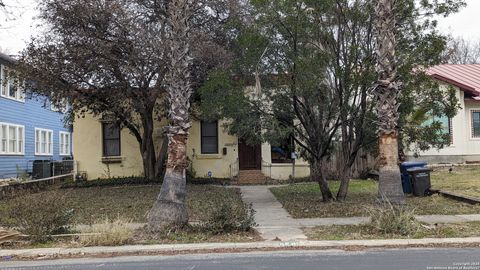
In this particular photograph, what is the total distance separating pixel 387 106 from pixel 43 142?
90.5 ft

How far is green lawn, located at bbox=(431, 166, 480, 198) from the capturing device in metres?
16.1

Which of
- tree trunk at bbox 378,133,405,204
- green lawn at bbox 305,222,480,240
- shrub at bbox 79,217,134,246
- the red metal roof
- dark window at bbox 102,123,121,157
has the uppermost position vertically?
the red metal roof

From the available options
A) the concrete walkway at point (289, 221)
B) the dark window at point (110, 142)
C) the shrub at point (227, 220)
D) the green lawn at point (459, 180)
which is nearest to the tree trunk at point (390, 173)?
the concrete walkway at point (289, 221)

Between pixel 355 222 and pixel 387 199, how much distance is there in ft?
4.33

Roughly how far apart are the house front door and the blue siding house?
9143 millimetres

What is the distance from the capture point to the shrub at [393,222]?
973 cm

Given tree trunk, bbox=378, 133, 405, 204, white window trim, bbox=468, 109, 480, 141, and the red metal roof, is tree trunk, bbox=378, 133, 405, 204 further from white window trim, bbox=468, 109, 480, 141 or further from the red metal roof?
white window trim, bbox=468, 109, 480, 141

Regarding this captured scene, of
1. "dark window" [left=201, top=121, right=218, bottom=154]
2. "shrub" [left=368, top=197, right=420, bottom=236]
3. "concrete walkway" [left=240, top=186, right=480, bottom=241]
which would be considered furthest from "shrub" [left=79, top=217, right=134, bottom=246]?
"dark window" [left=201, top=121, right=218, bottom=154]

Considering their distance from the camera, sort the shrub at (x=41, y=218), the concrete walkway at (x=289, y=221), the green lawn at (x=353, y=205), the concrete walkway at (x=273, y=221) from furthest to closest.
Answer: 1. the green lawn at (x=353, y=205)
2. the concrete walkway at (x=289, y=221)
3. the concrete walkway at (x=273, y=221)
4. the shrub at (x=41, y=218)

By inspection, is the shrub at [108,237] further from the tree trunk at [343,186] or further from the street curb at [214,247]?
the tree trunk at [343,186]

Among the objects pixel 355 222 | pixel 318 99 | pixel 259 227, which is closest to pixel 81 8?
pixel 318 99

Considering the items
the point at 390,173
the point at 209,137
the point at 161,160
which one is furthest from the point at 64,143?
the point at 390,173

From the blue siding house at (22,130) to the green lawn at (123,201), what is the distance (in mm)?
7291

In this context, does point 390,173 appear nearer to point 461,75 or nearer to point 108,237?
point 108,237
